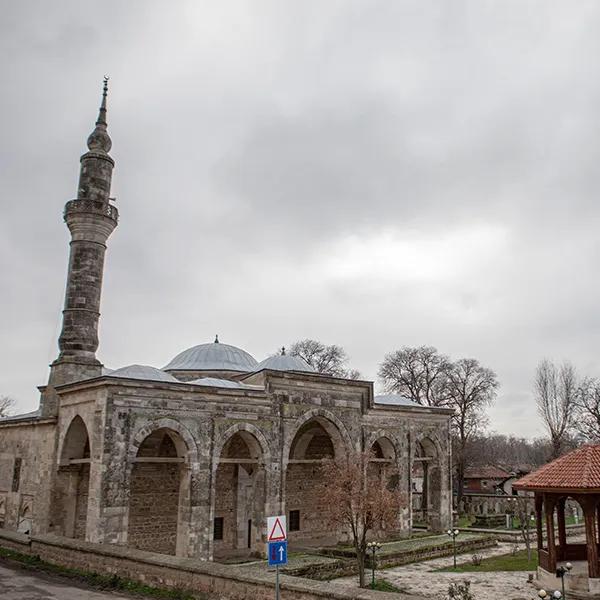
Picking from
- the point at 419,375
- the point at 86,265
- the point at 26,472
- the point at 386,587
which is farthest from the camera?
the point at 419,375

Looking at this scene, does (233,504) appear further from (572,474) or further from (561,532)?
(572,474)

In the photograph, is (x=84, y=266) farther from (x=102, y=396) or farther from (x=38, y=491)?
(x=38, y=491)

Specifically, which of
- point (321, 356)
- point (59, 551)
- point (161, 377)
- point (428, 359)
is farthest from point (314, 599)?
point (321, 356)

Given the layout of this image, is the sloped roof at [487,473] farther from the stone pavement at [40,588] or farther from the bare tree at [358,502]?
the stone pavement at [40,588]

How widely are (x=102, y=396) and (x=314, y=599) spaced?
9426mm

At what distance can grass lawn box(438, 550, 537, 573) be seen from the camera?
17.3m

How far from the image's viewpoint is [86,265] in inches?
803

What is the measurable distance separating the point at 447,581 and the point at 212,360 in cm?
1361

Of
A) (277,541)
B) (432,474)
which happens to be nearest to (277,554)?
(277,541)

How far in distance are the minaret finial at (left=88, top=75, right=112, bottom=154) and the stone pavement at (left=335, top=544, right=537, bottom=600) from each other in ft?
53.3

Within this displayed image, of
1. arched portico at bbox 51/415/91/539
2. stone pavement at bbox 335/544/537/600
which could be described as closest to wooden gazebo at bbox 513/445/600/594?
stone pavement at bbox 335/544/537/600

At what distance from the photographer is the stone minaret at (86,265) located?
19641 millimetres

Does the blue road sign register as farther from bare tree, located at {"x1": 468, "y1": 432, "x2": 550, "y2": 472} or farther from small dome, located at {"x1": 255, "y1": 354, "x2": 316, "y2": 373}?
bare tree, located at {"x1": 468, "y1": 432, "x2": 550, "y2": 472}

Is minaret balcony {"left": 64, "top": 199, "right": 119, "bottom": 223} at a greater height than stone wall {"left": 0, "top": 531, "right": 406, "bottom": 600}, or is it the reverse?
minaret balcony {"left": 64, "top": 199, "right": 119, "bottom": 223}
